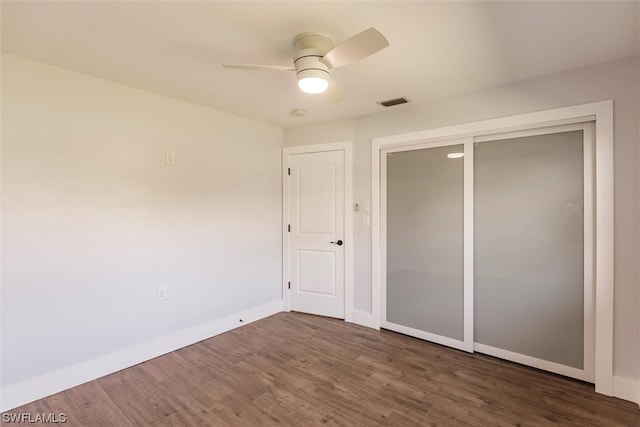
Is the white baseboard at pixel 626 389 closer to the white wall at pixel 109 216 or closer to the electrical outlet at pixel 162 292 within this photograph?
the white wall at pixel 109 216

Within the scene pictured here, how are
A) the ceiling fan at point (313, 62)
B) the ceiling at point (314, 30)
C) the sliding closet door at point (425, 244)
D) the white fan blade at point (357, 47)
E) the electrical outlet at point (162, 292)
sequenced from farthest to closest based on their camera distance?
the sliding closet door at point (425, 244), the electrical outlet at point (162, 292), the ceiling fan at point (313, 62), the ceiling at point (314, 30), the white fan blade at point (357, 47)

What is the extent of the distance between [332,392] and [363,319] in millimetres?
1316

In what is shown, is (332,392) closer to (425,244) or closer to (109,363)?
(425,244)

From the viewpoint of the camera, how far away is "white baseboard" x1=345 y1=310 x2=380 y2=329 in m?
3.44

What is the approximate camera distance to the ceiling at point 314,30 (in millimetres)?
1615

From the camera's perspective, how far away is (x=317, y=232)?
150 inches

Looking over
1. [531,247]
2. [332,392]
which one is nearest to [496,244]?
[531,247]

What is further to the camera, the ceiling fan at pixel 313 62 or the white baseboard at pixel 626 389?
the white baseboard at pixel 626 389

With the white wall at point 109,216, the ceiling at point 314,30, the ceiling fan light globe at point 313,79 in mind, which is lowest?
the white wall at point 109,216

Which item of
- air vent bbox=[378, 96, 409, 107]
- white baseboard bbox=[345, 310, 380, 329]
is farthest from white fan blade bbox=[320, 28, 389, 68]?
white baseboard bbox=[345, 310, 380, 329]

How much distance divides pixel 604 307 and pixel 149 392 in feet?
11.0

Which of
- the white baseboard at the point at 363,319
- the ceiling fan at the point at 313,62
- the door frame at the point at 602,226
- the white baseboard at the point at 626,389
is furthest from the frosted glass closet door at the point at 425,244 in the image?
the ceiling fan at the point at 313,62

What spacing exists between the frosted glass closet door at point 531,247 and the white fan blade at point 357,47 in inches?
68.8

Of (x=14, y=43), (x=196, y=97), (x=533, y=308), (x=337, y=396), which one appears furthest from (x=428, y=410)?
(x=14, y=43)
